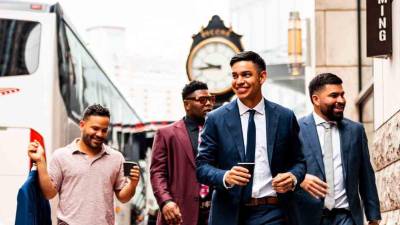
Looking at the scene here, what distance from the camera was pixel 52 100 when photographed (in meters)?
14.6

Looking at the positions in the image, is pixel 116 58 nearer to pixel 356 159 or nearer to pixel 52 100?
pixel 52 100

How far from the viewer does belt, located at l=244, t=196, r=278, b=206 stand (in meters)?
7.17

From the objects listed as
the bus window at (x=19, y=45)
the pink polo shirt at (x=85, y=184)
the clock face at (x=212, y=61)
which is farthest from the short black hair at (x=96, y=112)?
the clock face at (x=212, y=61)

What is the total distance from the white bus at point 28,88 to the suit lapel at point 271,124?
7.28 meters

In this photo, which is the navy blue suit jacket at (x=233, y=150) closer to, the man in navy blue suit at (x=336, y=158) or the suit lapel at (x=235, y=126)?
the suit lapel at (x=235, y=126)

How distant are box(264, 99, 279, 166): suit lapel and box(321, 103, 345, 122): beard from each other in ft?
4.21

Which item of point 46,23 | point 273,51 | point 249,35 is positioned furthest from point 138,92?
point 46,23

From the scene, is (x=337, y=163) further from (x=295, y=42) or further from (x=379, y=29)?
(x=295, y=42)

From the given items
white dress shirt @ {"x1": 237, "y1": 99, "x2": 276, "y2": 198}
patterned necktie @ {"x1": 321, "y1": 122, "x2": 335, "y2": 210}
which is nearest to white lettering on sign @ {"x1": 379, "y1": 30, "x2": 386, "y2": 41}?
patterned necktie @ {"x1": 321, "y1": 122, "x2": 335, "y2": 210}

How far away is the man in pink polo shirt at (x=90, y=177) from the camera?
8.47 meters

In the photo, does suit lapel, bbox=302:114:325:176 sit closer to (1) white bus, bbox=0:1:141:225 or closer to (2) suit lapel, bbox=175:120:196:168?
(2) suit lapel, bbox=175:120:196:168

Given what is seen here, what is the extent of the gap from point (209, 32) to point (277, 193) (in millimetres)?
16308

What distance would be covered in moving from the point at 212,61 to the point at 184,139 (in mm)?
13297

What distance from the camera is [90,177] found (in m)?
8.56
